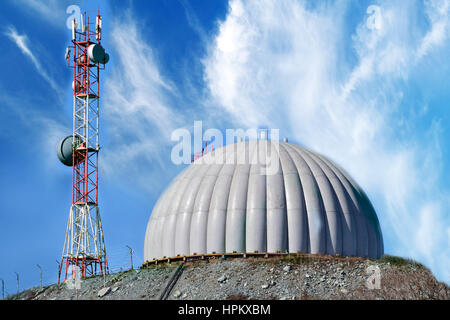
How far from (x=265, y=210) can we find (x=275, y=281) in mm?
5052

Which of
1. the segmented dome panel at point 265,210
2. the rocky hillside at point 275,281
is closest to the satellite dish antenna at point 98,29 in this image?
the segmented dome panel at point 265,210

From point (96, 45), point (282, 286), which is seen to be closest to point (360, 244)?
point (282, 286)

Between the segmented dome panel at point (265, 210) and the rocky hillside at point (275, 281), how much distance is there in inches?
49.4

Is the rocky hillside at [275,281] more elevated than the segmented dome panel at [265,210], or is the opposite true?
the segmented dome panel at [265,210]

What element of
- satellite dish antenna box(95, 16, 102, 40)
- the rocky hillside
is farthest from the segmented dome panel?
satellite dish antenna box(95, 16, 102, 40)

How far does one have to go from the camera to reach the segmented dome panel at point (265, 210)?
1554 inches

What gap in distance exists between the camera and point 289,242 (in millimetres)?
39281

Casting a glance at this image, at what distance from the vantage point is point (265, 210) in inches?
1567

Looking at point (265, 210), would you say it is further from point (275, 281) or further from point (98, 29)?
point (98, 29)

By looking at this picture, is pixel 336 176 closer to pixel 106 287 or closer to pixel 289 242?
pixel 289 242

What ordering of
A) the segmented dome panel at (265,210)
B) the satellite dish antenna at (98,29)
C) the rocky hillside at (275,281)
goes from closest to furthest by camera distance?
1. the rocky hillside at (275,281)
2. the segmented dome panel at (265,210)
3. the satellite dish antenna at (98,29)

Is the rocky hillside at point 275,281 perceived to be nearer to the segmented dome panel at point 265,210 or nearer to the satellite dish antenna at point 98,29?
the segmented dome panel at point 265,210
